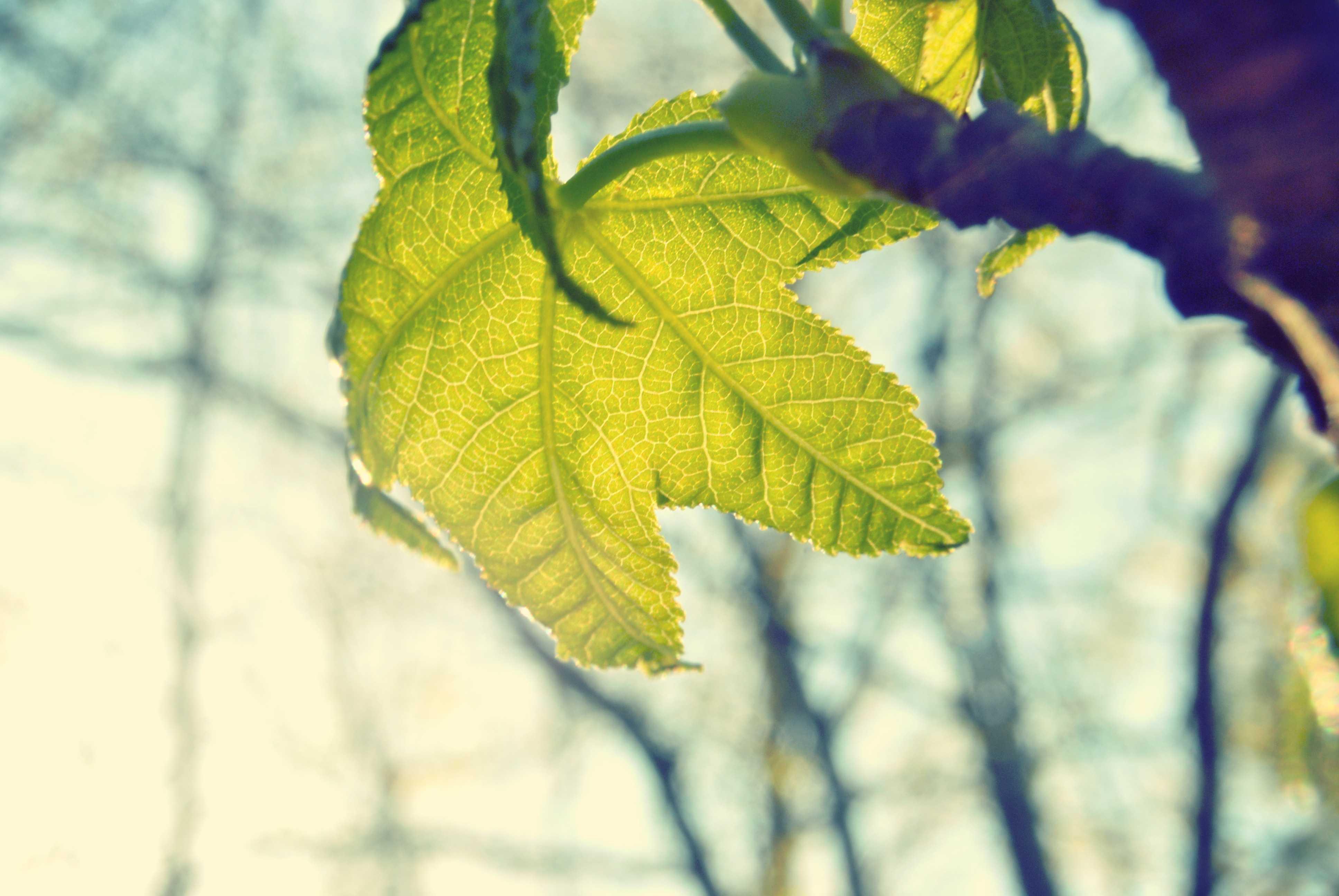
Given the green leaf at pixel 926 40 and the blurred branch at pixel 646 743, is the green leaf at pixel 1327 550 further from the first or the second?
the blurred branch at pixel 646 743

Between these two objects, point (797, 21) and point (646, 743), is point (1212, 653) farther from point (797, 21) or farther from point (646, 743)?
point (797, 21)

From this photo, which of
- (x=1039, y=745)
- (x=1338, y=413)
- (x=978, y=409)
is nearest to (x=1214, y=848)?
(x=1039, y=745)

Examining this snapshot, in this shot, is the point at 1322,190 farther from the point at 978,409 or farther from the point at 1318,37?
the point at 978,409

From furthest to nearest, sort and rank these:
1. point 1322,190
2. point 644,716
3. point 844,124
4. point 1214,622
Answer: point 644,716
point 1214,622
point 844,124
point 1322,190

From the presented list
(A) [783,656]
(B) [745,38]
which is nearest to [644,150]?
(B) [745,38]

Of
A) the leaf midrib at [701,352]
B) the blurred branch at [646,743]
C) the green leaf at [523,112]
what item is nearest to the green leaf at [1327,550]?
the green leaf at [523,112]

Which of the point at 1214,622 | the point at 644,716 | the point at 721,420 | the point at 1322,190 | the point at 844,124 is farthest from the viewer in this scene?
the point at 644,716

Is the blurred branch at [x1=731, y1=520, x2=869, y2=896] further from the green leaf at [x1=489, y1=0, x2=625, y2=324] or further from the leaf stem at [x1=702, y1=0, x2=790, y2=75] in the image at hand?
the green leaf at [x1=489, y1=0, x2=625, y2=324]
